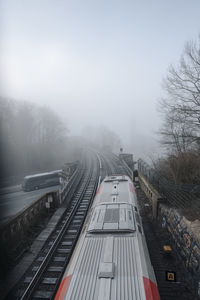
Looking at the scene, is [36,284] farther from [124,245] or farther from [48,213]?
[48,213]

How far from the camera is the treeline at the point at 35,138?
25947 millimetres

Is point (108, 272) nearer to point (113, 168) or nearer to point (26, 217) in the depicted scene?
point (26, 217)

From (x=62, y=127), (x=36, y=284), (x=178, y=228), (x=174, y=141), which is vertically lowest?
(x=36, y=284)

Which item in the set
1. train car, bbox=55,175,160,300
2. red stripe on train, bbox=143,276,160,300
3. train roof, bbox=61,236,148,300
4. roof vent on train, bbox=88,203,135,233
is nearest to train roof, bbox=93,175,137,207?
roof vent on train, bbox=88,203,135,233

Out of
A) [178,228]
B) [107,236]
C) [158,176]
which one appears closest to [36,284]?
[107,236]

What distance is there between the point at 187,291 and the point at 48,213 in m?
9.24

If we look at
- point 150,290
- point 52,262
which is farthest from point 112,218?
point 52,262

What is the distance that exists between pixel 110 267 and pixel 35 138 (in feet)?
124

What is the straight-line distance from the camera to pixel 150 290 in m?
3.26

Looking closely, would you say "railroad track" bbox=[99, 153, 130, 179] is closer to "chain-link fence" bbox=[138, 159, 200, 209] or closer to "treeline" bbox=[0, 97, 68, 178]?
"chain-link fence" bbox=[138, 159, 200, 209]

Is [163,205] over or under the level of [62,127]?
under

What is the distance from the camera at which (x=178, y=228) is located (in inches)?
296

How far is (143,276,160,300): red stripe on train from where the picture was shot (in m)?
3.14

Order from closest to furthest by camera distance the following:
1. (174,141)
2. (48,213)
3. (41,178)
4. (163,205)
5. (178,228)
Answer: (178,228) → (163,205) → (48,213) → (174,141) → (41,178)
